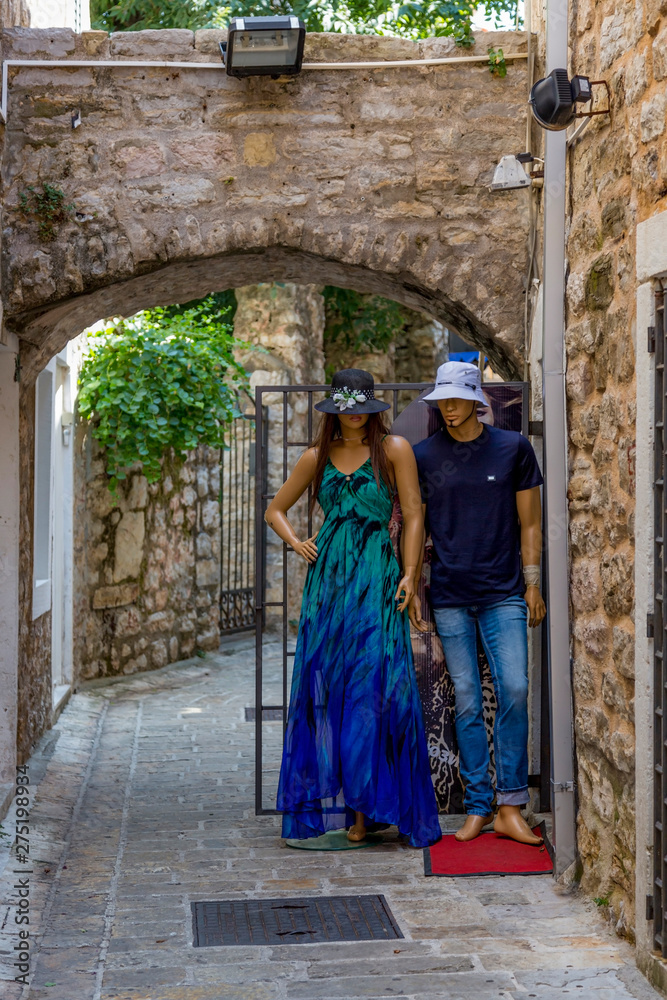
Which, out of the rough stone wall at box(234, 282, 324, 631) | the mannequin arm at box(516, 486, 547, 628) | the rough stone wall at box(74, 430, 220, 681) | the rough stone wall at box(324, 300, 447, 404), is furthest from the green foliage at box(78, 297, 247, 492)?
the rough stone wall at box(324, 300, 447, 404)

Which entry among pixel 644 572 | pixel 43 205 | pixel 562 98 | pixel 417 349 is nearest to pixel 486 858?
pixel 644 572

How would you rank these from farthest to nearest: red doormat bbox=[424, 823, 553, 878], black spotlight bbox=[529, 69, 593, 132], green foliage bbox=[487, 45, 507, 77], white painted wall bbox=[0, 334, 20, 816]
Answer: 1. white painted wall bbox=[0, 334, 20, 816]
2. green foliage bbox=[487, 45, 507, 77]
3. red doormat bbox=[424, 823, 553, 878]
4. black spotlight bbox=[529, 69, 593, 132]

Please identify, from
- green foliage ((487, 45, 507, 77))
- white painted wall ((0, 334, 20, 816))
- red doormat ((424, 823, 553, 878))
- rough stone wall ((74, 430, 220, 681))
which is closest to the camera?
red doormat ((424, 823, 553, 878))

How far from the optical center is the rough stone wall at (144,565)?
838 centimetres

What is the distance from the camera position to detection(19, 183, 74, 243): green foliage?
4914mm

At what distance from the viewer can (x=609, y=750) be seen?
3.58 metres

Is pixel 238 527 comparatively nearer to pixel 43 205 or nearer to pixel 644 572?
pixel 43 205

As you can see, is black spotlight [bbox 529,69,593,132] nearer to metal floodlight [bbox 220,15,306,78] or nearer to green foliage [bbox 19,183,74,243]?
metal floodlight [bbox 220,15,306,78]

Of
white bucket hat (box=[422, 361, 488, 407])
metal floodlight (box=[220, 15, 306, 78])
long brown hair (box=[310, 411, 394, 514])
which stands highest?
metal floodlight (box=[220, 15, 306, 78])

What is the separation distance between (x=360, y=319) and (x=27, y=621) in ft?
25.7

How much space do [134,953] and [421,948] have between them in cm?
88

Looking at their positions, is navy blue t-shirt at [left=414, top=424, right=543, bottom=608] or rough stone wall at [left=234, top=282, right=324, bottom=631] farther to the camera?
rough stone wall at [left=234, top=282, right=324, bottom=631]

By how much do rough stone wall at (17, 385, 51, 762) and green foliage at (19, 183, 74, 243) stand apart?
0.86m

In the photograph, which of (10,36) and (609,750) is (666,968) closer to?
(609,750)
